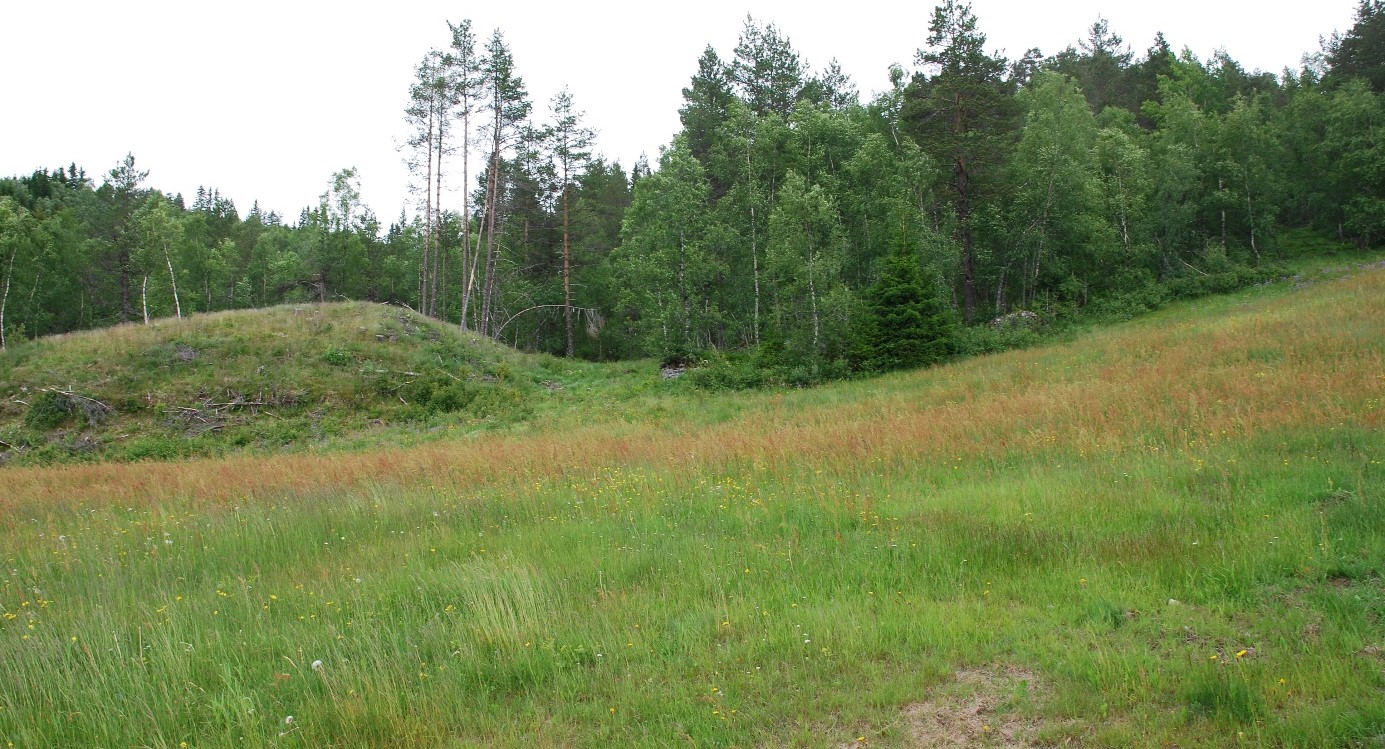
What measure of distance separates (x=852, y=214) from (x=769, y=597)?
30.3m

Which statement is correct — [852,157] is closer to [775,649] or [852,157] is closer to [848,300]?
[848,300]

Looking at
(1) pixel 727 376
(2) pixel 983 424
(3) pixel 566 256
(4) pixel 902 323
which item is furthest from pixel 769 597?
(3) pixel 566 256

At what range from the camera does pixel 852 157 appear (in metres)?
34.0

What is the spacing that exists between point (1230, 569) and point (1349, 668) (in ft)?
4.52

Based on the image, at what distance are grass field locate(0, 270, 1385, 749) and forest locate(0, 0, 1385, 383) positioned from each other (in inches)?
693

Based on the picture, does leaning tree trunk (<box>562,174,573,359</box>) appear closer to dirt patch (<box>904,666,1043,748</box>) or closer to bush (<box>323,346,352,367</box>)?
bush (<box>323,346,352,367</box>)

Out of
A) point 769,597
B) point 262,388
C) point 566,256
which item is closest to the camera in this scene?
point 769,597

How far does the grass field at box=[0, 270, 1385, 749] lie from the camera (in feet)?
12.7

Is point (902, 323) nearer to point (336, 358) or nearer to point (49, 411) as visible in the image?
point (336, 358)

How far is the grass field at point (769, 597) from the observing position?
3.87m

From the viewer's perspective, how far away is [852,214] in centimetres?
3331

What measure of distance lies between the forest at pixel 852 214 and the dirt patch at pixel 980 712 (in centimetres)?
2218

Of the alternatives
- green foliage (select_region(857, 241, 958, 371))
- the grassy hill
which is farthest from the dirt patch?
green foliage (select_region(857, 241, 958, 371))

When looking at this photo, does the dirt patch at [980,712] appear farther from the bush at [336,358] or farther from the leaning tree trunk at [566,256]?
the leaning tree trunk at [566,256]
